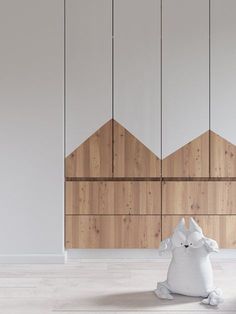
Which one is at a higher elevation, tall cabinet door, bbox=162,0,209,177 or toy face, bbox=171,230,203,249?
tall cabinet door, bbox=162,0,209,177

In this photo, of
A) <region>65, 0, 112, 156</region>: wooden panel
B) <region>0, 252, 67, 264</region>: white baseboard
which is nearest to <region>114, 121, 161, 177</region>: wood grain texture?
<region>65, 0, 112, 156</region>: wooden panel

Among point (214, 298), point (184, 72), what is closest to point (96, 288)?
point (214, 298)

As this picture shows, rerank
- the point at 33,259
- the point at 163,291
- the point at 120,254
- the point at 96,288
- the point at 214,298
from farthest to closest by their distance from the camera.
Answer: the point at 120,254 → the point at 33,259 → the point at 96,288 → the point at 163,291 → the point at 214,298

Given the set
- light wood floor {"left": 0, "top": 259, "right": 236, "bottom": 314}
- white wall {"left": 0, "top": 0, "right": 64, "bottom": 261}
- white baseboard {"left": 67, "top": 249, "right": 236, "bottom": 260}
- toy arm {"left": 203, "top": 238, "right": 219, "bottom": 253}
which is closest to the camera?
light wood floor {"left": 0, "top": 259, "right": 236, "bottom": 314}

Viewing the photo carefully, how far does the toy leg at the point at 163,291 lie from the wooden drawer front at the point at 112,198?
39.2 inches

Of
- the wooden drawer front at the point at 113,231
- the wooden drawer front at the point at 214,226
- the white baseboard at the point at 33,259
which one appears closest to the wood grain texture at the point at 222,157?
the wooden drawer front at the point at 214,226

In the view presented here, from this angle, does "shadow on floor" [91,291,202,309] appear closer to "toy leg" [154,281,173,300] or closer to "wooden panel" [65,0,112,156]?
"toy leg" [154,281,173,300]

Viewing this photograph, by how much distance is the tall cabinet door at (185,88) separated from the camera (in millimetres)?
3836

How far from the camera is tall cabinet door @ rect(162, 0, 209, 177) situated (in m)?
3.84

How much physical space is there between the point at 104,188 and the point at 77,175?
9.9 inches

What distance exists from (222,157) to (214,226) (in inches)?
22.9

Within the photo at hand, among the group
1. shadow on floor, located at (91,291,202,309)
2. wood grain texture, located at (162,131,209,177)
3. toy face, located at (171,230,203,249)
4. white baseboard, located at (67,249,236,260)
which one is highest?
wood grain texture, located at (162,131,209,177)

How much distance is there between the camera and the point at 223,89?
3.87 metres

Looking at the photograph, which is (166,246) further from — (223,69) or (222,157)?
(223,69)
